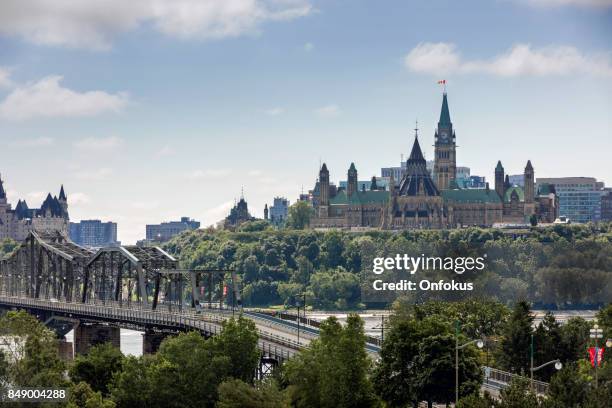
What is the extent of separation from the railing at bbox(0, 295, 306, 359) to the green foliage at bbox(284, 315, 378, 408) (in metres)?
13.7

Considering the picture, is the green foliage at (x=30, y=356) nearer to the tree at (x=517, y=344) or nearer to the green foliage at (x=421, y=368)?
the green foliage at (x=421, y=368)

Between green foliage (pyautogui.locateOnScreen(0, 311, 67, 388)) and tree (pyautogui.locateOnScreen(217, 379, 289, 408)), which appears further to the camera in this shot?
green foliage (pyautogui.locateOnScreen(0, 311, 67, 388))

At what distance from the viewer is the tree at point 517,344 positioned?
4850 inches

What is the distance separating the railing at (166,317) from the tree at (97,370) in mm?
11142

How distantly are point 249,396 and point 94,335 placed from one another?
8084cm

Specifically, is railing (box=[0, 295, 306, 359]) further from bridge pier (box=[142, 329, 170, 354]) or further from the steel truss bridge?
bridge pier (box=[142, 329, 170, 354])

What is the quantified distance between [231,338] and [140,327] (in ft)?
164

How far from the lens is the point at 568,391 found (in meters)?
91.5

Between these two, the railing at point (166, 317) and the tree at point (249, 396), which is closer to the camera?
the tree at point (249, 396)

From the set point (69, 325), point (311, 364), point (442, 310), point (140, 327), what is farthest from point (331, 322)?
point (69, 325)

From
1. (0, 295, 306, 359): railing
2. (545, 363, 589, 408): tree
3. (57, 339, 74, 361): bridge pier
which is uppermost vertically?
(0, 295, 306, 359): railing

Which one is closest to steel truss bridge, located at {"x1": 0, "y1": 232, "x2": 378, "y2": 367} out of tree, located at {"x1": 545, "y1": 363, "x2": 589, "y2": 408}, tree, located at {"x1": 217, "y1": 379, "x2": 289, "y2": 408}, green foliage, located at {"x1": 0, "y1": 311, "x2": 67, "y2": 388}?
green foliage, located at {"x1": 0, "y1": 311, "x2": 67, "y2": 388}

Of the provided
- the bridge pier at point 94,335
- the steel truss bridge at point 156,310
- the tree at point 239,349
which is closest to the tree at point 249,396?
the tree at point 239,349

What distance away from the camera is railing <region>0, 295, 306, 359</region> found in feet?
411
